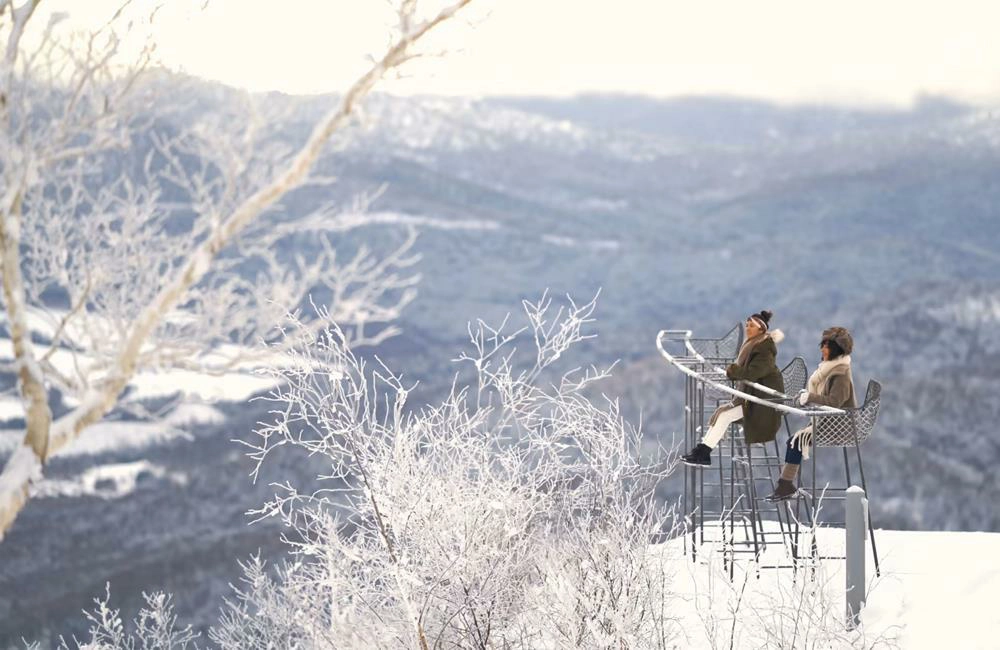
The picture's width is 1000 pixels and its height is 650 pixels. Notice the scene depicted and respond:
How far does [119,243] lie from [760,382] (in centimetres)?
483

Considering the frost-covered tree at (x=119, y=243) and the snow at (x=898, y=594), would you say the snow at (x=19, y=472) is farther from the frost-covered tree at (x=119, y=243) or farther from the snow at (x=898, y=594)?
the snow at (x=898, y=594)

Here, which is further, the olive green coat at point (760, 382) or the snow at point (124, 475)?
the snow at point (124, 475)

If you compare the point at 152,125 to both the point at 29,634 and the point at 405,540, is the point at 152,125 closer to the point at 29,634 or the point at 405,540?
the point at 405,540

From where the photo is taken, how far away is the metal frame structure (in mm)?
5707

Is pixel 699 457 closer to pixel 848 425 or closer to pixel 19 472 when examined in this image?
pixel 848 425

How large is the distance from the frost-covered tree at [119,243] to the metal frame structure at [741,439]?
202cm

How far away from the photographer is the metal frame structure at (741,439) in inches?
225

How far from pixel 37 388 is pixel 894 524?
307 feet

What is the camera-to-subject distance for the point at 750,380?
5992 millimetres

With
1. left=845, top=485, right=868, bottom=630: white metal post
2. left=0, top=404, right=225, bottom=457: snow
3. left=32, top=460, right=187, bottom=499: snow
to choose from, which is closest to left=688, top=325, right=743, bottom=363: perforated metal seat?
left=845, top=485, right=868, bottom=630: white metal post

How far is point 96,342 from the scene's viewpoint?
25.9ft

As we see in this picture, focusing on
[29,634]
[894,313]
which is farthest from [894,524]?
[894,313]

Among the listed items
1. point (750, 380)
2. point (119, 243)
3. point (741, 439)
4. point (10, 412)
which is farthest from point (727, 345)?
point (10, 412)

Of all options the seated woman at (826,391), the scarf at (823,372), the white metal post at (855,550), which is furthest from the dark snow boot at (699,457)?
the white metal post at (855,550)
